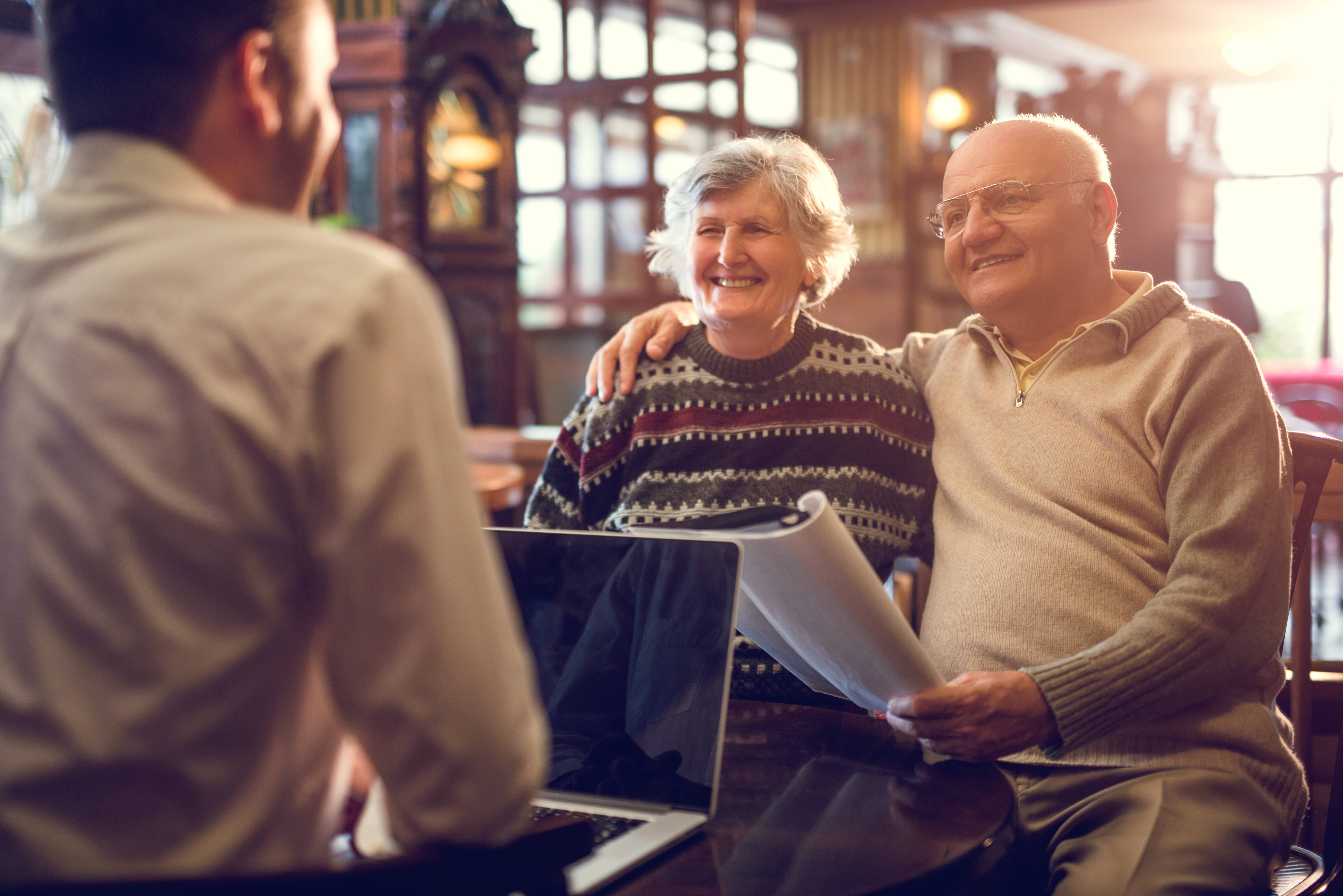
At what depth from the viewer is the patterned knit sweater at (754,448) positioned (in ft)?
5.49

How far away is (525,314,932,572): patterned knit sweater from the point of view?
167 cm

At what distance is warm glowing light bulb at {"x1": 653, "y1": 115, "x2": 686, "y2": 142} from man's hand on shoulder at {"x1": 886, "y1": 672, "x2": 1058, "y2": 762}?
4047 millimetres

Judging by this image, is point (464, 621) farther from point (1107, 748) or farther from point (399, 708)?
point (1107, 748)

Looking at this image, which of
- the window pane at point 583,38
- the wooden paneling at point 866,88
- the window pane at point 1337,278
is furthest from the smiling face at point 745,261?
the window pane at point 1337,278

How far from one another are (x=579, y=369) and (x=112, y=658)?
13.0ft

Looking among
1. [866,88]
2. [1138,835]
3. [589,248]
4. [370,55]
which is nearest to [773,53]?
[866,88]

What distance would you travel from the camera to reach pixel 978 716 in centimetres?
119

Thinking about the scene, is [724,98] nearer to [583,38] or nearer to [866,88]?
[583,38]

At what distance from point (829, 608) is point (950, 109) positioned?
713cm

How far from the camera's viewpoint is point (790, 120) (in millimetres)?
8102

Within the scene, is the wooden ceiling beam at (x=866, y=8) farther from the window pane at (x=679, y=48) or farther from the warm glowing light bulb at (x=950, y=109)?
the window pane at (x=679, y=48)

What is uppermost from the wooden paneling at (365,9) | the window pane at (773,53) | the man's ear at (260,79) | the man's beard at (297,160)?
the window pane at (773,53)

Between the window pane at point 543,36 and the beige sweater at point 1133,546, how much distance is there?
410 cm

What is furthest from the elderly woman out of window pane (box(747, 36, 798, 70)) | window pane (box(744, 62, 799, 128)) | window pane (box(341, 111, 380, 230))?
window pane (box(747, 36, 798, 70))
